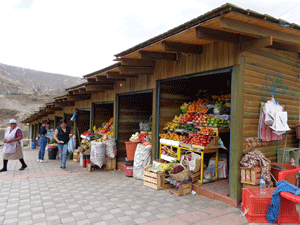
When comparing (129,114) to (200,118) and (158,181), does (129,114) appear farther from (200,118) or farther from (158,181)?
(158,181)

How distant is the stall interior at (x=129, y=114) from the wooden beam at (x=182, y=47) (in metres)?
4.18

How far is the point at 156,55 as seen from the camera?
5832mm

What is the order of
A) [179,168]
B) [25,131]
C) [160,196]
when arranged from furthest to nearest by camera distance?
[25,131], [179,168], [160,196]

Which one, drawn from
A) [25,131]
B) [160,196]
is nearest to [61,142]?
[160,196]

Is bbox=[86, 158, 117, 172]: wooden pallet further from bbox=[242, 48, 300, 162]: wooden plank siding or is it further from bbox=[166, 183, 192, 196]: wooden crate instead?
bbox=[242, 48, 300, 162]: wooden plank siding

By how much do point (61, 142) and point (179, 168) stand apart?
195 inches

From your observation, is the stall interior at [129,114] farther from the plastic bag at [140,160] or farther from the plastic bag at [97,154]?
the plastic bag at [140,160]

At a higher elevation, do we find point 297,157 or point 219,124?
point 219,124

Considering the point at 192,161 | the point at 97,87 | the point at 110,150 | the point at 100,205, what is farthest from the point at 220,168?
the point at 97,87

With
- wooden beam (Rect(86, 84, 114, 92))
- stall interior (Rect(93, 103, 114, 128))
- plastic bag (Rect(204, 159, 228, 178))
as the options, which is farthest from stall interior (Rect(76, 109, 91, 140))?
plastic bag (Rect(204, 159, 228, 178))

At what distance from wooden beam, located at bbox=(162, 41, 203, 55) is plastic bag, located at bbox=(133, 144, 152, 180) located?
336 centimetres

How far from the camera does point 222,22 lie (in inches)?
140

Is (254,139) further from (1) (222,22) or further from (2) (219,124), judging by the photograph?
(1) (222,22)

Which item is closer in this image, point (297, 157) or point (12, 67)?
point (297, 157)
